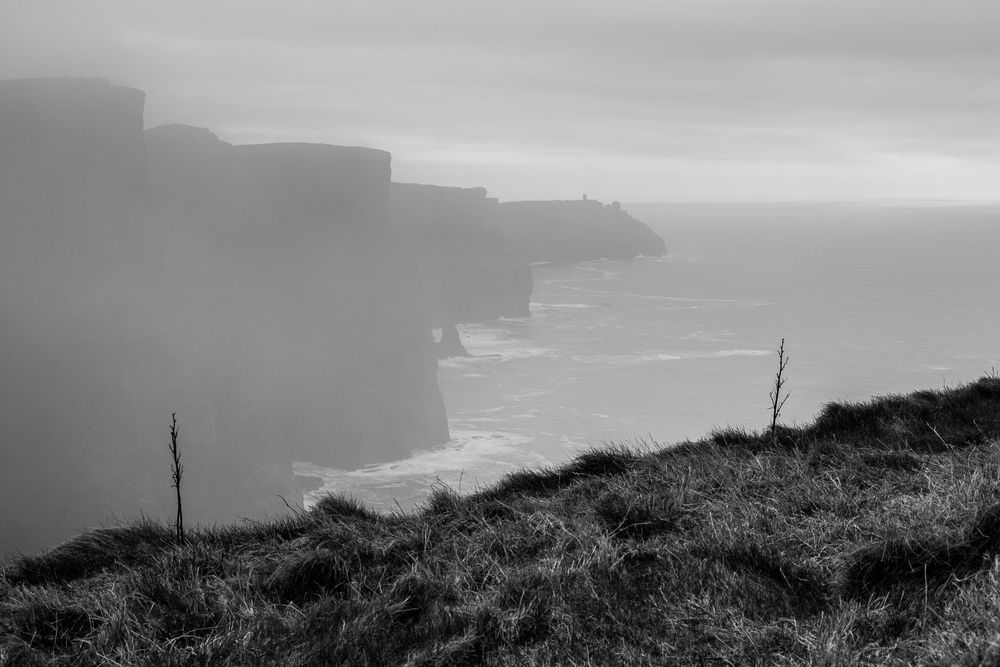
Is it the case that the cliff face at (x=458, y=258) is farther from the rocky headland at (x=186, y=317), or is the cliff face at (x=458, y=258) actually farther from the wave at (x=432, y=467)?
the wave at (x=432, y=467)

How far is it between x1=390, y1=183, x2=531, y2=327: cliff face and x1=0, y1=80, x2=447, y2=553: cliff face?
41.6 meters

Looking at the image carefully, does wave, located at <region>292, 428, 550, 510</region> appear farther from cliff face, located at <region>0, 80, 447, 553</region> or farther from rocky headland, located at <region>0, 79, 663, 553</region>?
cliff face, located at <region>0, 80, 447, 553</region>

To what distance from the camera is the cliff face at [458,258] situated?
17075 cm

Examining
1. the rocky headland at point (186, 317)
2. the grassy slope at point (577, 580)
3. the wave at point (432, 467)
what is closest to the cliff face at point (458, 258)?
the rocky headland at point (186, 317)

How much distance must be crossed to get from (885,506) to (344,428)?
96616mm

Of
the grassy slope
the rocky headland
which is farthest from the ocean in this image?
the grassy slope

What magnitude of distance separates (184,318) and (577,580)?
86174 mm

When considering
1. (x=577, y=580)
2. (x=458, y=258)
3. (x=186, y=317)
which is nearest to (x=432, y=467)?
(x=186, y=317)

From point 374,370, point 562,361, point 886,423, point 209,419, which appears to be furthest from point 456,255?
point 886,423

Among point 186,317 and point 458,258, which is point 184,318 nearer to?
point 186,317

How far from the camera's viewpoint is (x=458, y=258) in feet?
570

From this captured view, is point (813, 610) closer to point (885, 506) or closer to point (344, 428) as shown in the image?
point (885, 506)

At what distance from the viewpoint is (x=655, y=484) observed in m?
6.30

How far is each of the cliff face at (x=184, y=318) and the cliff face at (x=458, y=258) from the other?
136ft
